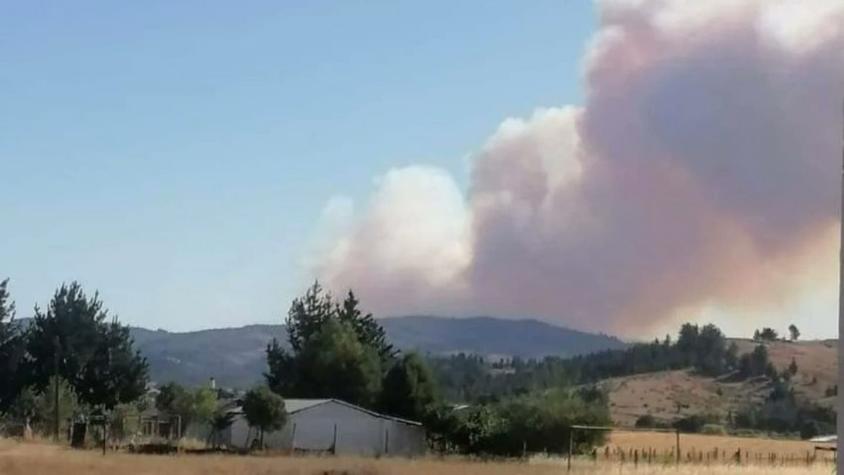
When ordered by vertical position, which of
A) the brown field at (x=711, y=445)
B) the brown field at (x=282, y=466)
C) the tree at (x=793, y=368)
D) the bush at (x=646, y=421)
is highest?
the tree at (x=793, y=368)

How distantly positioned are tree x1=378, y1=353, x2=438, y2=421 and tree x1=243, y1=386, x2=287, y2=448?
895 cm

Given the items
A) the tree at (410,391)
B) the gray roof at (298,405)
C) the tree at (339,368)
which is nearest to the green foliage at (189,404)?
the gray roof at (298,405)

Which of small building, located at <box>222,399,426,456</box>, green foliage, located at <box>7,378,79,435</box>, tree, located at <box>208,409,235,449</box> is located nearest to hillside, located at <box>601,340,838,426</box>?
small building, located at <box>222,399,426,456</box>

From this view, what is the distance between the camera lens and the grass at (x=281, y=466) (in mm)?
46188

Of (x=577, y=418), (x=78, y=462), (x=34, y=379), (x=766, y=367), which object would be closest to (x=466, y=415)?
(x=577, y=418)

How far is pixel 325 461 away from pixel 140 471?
1039 cm

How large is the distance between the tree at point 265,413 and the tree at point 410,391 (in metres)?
8.95

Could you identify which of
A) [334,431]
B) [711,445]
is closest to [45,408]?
[334,431]

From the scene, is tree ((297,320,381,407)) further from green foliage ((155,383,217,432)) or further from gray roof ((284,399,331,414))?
gray roof ((284,399,331,414))

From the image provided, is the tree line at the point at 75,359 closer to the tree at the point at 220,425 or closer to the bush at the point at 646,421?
the tree at the point at 220,425

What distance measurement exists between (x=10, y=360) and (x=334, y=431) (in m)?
Answer: 32.4

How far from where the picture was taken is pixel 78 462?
4891 centimetres

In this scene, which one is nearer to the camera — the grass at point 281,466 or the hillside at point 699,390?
the grass at point 281,466

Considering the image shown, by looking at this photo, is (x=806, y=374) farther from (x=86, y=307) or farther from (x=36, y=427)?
(x=36, y=427)
